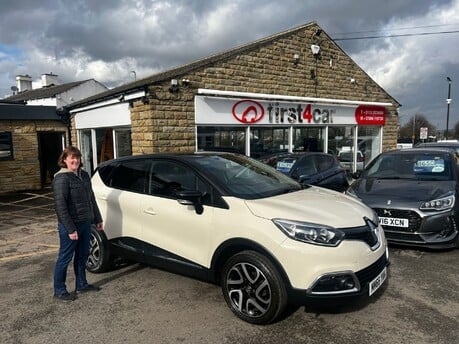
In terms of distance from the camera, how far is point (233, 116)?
1006 centimetres

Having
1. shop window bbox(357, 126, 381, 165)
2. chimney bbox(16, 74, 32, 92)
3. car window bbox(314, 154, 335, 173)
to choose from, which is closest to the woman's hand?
car window bbox(314, 154, 335, 173)

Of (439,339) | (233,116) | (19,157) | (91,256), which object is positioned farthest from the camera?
(19,157)

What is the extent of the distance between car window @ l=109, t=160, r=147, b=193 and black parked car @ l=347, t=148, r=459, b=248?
3.29 metres

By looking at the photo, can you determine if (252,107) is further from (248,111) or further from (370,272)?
(370,272)

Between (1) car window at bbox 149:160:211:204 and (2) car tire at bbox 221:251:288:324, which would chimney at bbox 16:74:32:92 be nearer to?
(1) car window at bbox 149:160:211:204

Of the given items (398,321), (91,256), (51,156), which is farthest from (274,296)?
(51,156)

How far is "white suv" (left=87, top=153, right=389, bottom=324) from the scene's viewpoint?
3006 millimetres

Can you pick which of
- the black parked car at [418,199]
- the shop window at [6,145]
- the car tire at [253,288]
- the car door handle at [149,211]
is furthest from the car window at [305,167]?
the shop window at [6,145]

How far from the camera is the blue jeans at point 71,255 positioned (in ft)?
12.7

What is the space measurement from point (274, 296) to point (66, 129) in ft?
40.9

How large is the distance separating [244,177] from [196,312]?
146 centimetres

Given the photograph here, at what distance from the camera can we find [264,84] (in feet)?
36.3

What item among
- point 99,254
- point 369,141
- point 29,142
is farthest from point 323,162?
point 29,142

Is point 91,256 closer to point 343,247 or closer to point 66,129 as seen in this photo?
point 343,247
